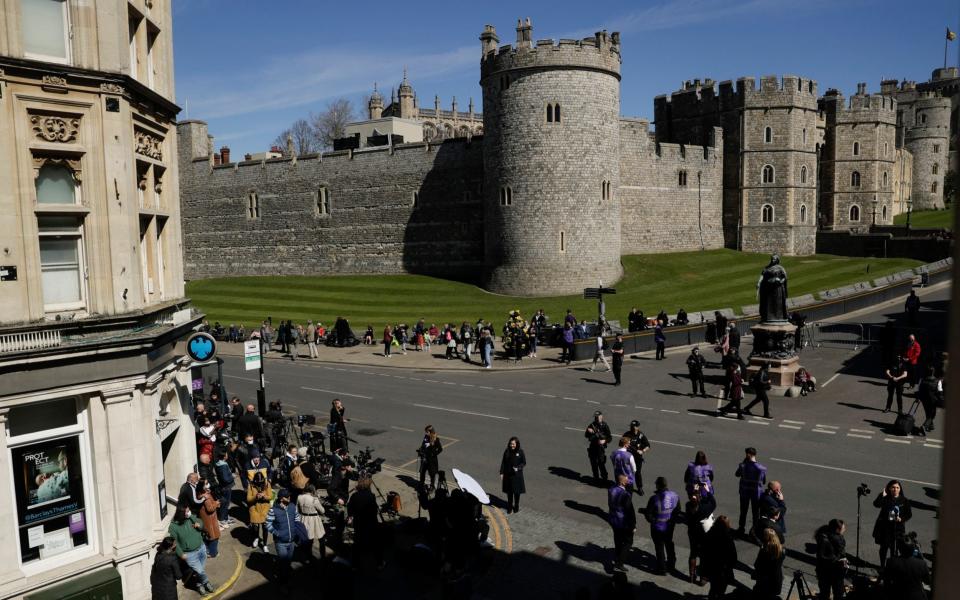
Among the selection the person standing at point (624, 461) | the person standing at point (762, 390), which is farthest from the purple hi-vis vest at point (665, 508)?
the person standing at point (762, 390)

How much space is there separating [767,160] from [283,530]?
53.2 m

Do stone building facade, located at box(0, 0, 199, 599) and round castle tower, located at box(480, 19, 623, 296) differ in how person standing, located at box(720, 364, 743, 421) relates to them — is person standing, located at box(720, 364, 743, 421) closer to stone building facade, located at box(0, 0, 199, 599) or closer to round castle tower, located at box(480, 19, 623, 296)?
stone building facade, located at box(0, 0, 199, 599)

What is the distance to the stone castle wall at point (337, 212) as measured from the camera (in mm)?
51906

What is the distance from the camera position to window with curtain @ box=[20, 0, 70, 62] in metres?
9.27

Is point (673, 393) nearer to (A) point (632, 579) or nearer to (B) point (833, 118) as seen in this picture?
(A) point (632, 579)

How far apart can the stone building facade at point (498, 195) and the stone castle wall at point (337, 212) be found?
0.11 meters

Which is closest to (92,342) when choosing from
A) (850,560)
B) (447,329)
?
(850,560)

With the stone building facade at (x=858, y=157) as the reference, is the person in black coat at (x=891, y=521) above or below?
below

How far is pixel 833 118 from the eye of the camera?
63.0 m

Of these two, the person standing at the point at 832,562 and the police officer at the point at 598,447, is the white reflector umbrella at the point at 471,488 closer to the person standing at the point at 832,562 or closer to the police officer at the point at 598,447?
the police officer at the point at 598,447

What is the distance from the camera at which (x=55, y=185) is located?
966cm

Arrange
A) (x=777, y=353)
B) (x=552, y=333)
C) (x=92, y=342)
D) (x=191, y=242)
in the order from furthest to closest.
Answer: (x=191, y=242), (x=552, y=333), (x=777, y=353), (x=92, y=342)

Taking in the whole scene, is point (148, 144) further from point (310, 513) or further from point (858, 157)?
point (858, 157)

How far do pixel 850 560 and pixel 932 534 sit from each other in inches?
71.9
